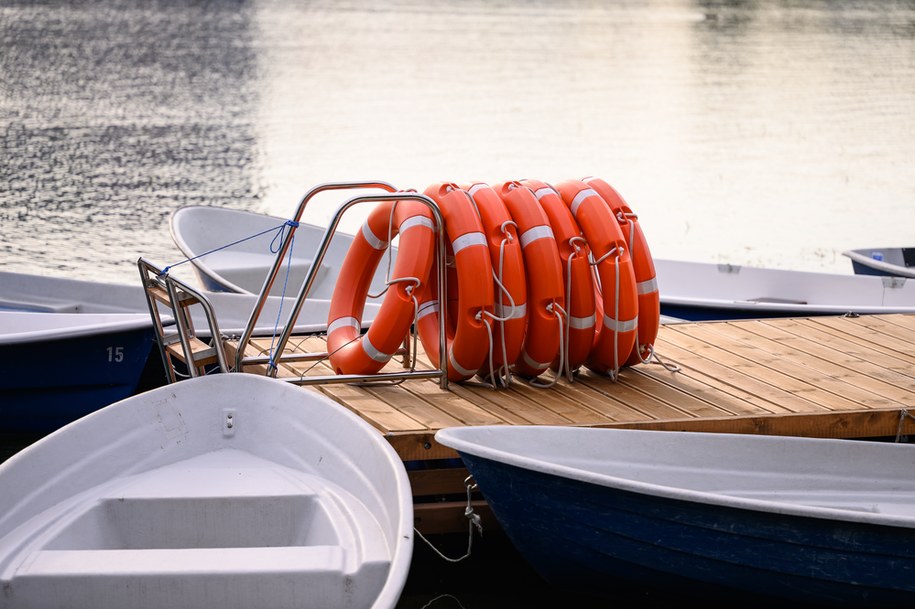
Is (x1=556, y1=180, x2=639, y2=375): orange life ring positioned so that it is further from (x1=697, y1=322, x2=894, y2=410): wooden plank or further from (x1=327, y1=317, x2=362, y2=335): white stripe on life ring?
(x1=327, y1=317, x2=362, y2=335): white stripe on life ring

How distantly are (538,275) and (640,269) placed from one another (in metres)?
0.54

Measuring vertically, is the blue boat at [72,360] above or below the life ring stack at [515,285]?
below

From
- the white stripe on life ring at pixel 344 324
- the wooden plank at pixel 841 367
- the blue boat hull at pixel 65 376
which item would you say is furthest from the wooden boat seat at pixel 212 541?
the wooden plank at pixel 841 367

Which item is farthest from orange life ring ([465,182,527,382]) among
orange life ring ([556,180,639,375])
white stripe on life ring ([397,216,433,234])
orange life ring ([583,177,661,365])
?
orange life ring ([583,177,661,365])

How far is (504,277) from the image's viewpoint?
14.8ft

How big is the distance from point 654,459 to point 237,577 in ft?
5.57

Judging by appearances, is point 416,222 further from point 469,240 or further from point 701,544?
point 701,544

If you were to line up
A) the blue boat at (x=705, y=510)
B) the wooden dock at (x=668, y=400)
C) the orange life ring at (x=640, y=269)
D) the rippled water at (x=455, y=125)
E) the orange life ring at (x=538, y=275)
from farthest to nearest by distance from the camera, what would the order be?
the rippled water at (x=455, y=125) → the orange life ring at (x=640, y=269) → the orange life ring at (x=538, y=275) → the wooden dock at (x=668, y=400) → the blue boat at (x=705, y=510)

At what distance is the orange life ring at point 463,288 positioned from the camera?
14.7 ft

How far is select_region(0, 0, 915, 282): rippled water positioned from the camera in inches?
508

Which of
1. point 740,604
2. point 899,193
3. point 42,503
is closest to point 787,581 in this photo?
point 740,604

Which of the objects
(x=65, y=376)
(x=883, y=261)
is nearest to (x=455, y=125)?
(x=883, y=261)

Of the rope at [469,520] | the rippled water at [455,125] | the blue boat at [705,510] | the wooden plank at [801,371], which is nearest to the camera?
the blue boat at [705,510]

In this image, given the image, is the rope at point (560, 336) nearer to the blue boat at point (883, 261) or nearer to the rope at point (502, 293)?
the rope at point (502, 293)
